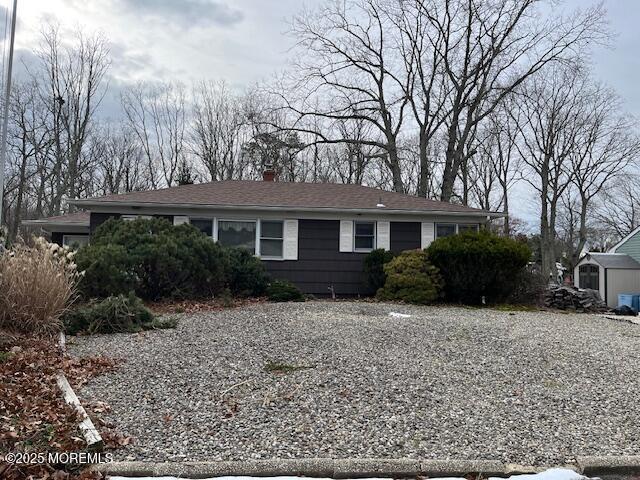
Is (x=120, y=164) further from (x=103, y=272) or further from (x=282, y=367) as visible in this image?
(x=282, y=367)

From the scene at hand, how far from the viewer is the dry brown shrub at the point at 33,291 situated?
20.3 ft

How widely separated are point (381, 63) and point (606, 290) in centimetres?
1464

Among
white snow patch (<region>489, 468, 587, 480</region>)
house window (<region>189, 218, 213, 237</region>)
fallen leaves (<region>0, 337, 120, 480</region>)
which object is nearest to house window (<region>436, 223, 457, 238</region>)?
house window (<region>189, 218, 213, 237</region>)

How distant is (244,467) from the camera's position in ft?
9.62

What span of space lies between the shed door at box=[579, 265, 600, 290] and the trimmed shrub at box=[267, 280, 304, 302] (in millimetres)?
10877

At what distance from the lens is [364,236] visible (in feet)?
46.2

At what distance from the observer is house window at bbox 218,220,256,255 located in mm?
13719

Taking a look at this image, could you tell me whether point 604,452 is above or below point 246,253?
below

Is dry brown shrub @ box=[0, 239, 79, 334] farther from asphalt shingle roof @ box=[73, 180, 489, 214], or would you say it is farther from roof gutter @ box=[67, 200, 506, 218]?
asphalt shingle roof @ box=[73, 180, 489, 214]

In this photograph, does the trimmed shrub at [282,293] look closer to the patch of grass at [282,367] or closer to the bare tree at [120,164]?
the patch of grass at [282,367]

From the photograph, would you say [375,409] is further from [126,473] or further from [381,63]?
[381,63]

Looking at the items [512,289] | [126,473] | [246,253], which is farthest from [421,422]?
[512,289]

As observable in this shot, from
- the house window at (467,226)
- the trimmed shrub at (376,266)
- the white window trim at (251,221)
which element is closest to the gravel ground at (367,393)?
the trimmed shrub at (376,266)

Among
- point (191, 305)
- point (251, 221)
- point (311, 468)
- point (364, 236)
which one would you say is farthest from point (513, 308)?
point (311, 468)
